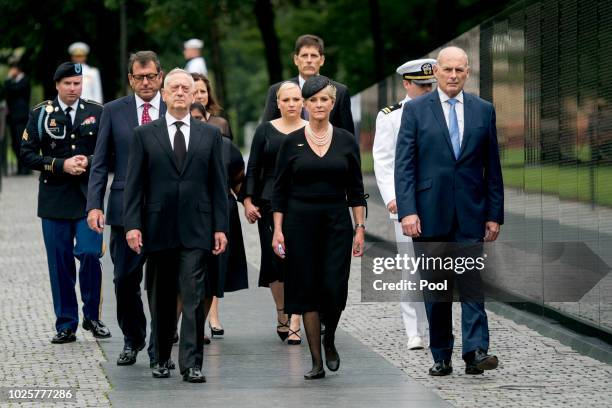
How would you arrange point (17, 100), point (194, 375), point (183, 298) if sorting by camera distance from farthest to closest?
point (17, 100) → point (183, 298) → point (194, 375)

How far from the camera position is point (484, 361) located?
378 inches

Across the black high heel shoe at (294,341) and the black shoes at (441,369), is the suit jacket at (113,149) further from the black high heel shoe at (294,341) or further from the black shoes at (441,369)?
the black shoes at (441,369)

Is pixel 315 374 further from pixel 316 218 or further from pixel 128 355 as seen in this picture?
pixel 128 355

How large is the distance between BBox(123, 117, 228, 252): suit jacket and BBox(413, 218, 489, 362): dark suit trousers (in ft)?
4.63

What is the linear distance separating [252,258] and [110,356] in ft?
25.8

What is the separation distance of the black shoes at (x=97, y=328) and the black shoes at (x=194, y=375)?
229cm

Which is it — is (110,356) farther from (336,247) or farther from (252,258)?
(252,258)

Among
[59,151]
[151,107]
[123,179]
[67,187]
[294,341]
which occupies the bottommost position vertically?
[294,341]

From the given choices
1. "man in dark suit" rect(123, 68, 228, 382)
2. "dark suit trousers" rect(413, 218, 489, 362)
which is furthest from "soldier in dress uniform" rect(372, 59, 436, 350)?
"man in dark suit" rect(123, 68, 228, 382)

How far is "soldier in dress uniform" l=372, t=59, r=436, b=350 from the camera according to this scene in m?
11.1

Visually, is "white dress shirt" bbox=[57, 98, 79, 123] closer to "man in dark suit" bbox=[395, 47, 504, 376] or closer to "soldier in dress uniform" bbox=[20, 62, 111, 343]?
"soldier in dress uniform" bbox=[20, 62, 111, 343]

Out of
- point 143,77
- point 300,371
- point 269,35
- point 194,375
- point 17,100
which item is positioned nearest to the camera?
point 194,375

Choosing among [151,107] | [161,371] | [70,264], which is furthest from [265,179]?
[161,371]

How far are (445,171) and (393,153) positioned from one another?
4.84 ft
